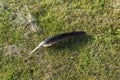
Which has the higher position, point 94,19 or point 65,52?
point 94,19

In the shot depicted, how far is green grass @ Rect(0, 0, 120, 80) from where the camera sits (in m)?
4.03

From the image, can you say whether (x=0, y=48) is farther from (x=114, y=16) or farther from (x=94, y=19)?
(x=114, y=16)

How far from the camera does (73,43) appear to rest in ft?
13.8

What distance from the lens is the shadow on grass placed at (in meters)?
4.18

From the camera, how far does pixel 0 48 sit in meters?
4.22

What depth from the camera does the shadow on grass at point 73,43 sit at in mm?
4184

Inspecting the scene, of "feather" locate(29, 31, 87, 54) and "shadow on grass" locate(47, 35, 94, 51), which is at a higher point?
"feather" locate(29, 31, 87, 54)

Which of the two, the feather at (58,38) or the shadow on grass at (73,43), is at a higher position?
the feather at (58,38)

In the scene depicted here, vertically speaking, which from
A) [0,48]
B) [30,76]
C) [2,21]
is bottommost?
[30,76]

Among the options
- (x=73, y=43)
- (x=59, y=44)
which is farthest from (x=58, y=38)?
(x=73, y=43)

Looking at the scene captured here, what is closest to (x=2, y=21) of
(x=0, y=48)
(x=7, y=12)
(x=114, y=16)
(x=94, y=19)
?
(x=7, y=12)

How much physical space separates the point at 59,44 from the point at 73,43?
197 millimetres

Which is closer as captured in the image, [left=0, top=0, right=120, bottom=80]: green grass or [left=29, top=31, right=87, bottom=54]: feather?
[left=0, top=0, right=120, bottom=80]: green grass

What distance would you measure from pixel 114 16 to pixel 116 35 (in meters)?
0.33
